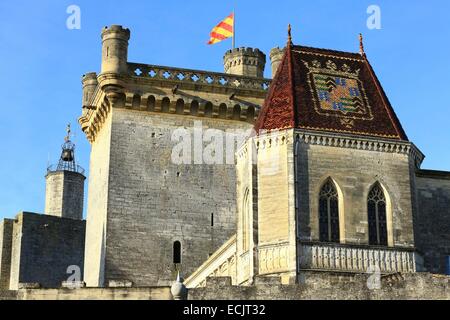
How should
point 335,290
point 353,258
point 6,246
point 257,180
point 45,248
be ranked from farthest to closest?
point 6,246
point 45,248
point 257,180
point 353,258
point 335,290

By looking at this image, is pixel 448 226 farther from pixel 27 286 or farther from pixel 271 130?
pixel 27 286

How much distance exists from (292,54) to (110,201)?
9515 mm

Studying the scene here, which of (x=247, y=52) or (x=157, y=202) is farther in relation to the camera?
(x=247, y=52)

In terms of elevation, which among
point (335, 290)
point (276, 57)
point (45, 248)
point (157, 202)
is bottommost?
point (335, 290)

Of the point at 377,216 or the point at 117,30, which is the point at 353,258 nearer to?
the point at 377,216

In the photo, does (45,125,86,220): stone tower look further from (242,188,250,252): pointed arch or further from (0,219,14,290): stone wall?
(242,188,250,252): pointed arch

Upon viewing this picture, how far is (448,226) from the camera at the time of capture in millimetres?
32875

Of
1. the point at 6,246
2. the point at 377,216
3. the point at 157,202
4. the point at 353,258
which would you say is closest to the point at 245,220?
the point at 353,258

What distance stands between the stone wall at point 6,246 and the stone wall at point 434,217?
23657 millimetres

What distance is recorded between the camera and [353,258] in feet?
97.1

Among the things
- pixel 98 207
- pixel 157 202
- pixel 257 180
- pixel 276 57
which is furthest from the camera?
pixel 276 57

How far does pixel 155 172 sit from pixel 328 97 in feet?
31.0

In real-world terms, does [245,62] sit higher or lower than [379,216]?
higher
